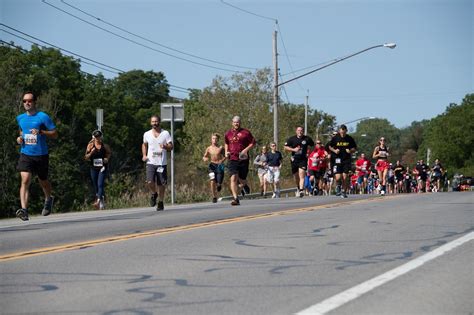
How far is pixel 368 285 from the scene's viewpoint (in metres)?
7.75

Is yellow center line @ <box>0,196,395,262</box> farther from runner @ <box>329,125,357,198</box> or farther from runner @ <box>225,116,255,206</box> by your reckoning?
runner @ <box>329,125,357,198</box>

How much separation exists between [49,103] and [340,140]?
3586 centimetres

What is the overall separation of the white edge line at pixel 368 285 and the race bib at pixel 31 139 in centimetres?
726

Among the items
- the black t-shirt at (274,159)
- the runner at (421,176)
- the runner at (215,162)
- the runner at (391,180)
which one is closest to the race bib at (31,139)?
the runner at (215,162)

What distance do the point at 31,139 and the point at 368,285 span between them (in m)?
8.53

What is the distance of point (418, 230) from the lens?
1244 centimetres

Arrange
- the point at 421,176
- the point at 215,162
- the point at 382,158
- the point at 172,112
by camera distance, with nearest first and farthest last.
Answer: the point at 215,162, the point at 172,112, the point at 382,158, the point at 421,176

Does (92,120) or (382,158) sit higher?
(92,120)

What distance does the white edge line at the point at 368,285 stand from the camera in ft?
22.1

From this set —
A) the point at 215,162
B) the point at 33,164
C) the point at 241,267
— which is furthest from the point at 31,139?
the point at 215,162

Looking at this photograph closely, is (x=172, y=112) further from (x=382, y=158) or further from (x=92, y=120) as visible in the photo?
(x=92, y=120)

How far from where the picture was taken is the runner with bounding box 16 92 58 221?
14.8m

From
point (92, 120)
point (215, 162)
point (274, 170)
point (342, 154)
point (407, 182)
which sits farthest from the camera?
point (92, 120)

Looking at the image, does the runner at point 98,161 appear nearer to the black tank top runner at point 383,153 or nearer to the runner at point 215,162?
the runner at point 215,162
